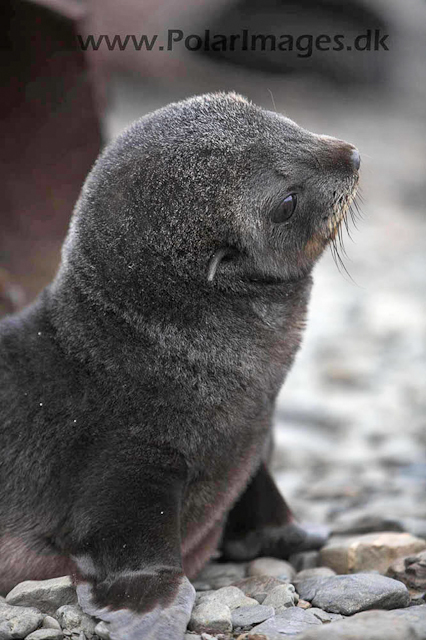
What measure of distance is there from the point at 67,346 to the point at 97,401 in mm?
245

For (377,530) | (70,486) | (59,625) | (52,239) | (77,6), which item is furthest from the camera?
Result: (52,239)

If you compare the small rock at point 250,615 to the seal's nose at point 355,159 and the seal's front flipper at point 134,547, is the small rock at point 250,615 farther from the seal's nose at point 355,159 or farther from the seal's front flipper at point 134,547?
the seal's nose at point 355,159

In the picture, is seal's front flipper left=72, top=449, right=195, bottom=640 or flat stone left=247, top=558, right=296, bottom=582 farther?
flat stone left=247, top=558, right=296, bottom=582

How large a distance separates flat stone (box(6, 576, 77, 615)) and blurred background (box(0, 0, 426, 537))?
182 centimetres

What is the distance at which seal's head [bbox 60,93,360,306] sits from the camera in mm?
3387

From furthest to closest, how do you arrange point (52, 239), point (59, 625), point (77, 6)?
point (52, 239) < point (77, 6) < point (59, 625)

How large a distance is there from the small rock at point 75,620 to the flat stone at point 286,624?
1.75 feet

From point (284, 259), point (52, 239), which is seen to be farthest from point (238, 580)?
point (52, 239)

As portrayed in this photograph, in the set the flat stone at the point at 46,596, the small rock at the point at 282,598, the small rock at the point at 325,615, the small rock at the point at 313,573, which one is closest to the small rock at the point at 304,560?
the small rock at the point at 313,573

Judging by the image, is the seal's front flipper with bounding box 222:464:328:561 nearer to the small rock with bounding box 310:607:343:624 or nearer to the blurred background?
the blurred background

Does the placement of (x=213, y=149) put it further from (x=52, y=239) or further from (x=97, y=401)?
(x=52, y=239)

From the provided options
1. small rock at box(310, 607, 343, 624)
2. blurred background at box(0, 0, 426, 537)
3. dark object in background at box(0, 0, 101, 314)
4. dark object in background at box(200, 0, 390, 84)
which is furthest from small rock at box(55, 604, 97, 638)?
dark object in background at box(200, 0, 390, 84)

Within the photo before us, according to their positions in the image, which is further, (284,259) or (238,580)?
(238,580)

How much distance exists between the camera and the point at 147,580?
3152 millimetres
